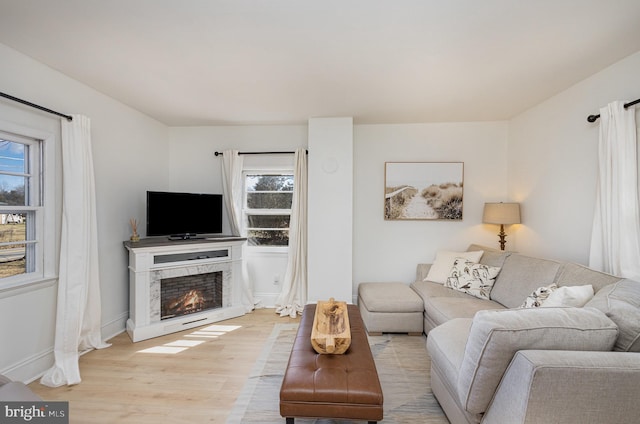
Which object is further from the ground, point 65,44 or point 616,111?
point 65,44

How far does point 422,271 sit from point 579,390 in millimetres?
2514

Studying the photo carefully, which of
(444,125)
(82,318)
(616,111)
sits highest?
(444,125)

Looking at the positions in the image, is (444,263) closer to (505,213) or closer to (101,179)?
(505,213)

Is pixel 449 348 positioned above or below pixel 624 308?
below

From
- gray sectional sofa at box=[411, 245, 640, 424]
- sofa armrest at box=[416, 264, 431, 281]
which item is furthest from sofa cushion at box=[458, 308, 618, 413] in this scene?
sofa armrest at box=[416, 264, 431, 281]

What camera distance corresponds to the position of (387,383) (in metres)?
2.18

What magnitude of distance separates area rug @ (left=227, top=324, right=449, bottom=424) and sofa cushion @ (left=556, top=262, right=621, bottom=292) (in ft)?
4.28

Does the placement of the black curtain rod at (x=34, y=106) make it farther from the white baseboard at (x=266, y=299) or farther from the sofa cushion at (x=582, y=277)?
the sofa cushion at (x=582, y=277)

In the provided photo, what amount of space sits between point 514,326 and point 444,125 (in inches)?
124

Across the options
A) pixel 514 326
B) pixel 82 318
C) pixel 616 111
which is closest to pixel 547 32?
pixel 616 111

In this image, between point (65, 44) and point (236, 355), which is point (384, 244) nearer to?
point (236, 355)

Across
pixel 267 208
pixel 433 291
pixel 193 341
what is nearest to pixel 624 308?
pixel 433 291

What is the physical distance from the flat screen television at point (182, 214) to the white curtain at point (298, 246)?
0.99 m

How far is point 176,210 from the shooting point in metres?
3.30
